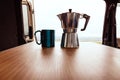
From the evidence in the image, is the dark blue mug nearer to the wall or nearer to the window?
the wall

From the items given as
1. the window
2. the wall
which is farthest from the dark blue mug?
the window

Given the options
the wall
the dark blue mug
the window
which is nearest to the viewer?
the dark blue mug

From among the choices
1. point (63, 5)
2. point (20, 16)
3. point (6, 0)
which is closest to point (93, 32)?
point (63, 5)

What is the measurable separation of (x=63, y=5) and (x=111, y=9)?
110 centimetres

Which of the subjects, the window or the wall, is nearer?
the wall

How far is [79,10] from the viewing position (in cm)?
336

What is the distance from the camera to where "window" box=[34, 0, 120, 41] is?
132 inches

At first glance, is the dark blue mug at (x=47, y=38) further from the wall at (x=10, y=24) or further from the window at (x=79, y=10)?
the window at (x=79, y=10)

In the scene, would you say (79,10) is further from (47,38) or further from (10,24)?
(47,38)

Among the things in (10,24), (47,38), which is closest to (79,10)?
(10,24)

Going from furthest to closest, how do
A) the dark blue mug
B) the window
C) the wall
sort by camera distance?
1. the window
2. the wall
3. the dark blue mug

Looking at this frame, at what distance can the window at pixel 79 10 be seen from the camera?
336cm

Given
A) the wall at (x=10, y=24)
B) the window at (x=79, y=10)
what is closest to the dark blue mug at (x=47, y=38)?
the wall at (x=10, y=24)

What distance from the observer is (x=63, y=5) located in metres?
3.41
